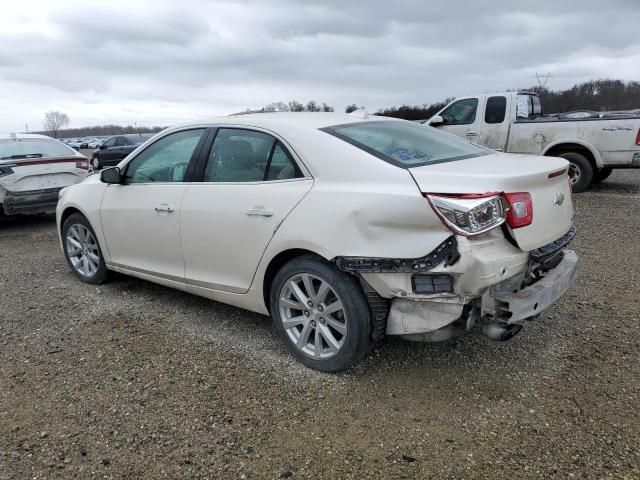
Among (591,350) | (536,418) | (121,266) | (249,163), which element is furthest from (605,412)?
(121,266)

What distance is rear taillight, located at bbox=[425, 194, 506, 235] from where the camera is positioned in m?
2.59

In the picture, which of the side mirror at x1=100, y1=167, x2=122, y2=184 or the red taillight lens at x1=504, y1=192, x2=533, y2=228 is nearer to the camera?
the red taillight lens at x1=504, y1=192, x2=533, y2=228

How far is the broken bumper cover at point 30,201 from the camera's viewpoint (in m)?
7.24

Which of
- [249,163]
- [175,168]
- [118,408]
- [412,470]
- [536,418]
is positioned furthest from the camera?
[175,168]

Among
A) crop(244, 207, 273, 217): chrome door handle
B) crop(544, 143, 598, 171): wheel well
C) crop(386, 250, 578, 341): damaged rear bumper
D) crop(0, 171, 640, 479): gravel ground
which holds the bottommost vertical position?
crop(0, 171, 640, 479): gravel ground

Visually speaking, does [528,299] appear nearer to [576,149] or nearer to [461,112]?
[576,149]

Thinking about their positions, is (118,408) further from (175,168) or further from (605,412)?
(605,412)

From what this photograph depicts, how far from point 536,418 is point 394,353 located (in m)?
0.99

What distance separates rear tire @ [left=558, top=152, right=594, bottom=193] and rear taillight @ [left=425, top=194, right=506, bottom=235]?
7.52 metres

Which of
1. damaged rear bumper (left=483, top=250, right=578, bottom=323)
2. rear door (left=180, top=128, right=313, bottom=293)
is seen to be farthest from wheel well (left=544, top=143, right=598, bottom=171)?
rear door (left=180, top=128, right=313, bottom=293)

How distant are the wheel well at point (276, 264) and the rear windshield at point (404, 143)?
0.74 m

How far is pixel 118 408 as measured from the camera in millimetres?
2906

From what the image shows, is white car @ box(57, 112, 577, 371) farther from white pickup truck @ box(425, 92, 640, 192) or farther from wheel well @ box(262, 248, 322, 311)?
white pickup truck @ box(425, 92, 640, 192)

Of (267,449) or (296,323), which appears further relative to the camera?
(296,323)
